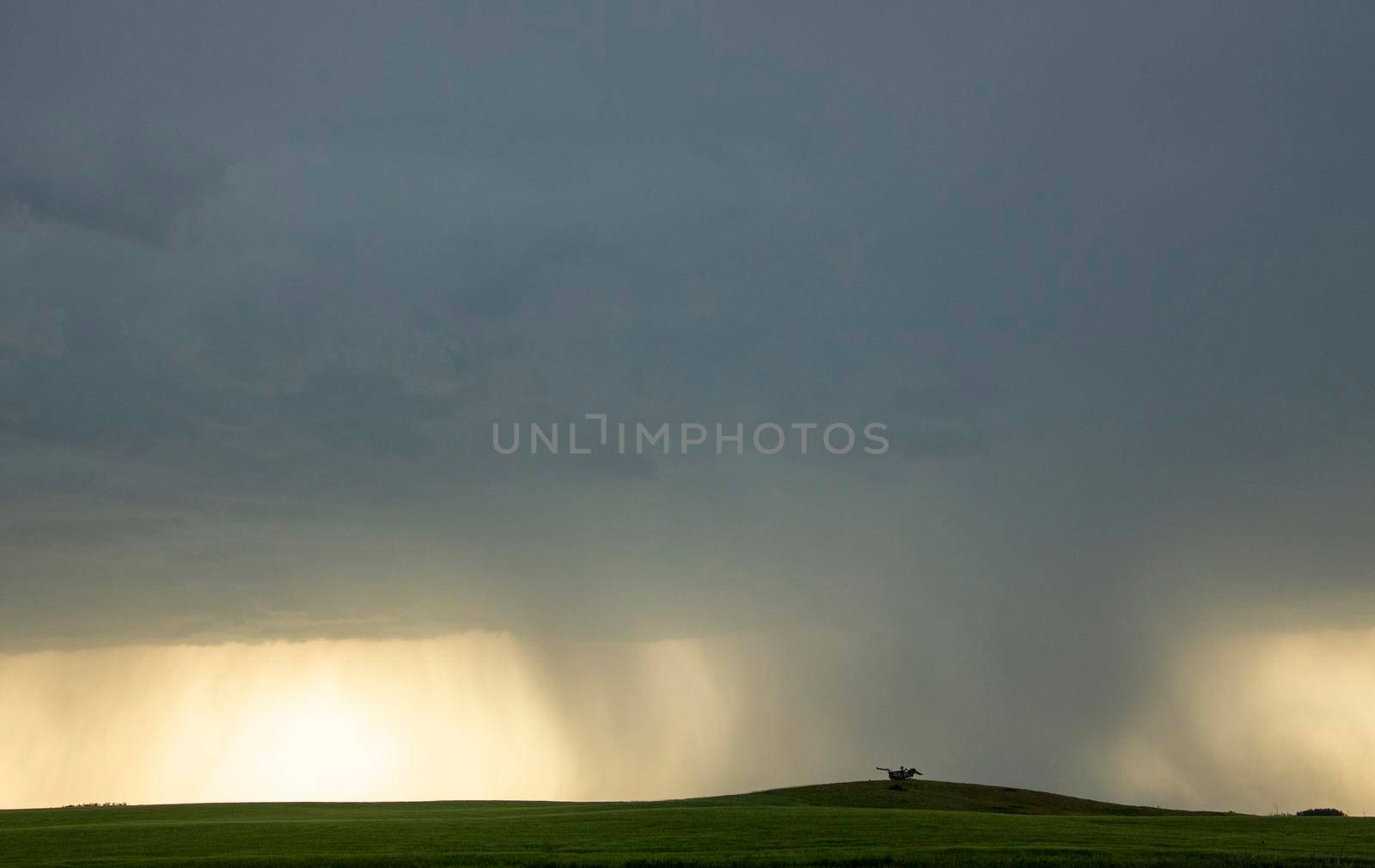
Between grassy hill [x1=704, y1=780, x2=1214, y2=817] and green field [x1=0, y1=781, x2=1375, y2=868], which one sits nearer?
green field [x1=0, y1=781, x2=1375, y2=868]

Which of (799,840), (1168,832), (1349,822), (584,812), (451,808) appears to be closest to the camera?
(799,840)

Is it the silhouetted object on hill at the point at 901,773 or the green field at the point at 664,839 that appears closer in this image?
the green field at the point at 664,839

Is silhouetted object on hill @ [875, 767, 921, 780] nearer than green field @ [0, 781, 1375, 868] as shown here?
No

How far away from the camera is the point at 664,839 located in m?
48.8

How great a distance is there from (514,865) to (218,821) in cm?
3150

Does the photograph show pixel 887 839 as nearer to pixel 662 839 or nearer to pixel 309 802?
pixel 662 839

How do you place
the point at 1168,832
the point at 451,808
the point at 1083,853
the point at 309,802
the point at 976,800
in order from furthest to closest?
the point at 976,800, the point at 309,802, the point at 451,808, the point at 1168,832, the point at 1083,853

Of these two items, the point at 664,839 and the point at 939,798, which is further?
the point at 939,798

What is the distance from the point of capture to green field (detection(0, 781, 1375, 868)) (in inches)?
1624

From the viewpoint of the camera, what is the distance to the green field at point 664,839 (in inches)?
1624

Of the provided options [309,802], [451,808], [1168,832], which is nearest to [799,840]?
[1168,832]

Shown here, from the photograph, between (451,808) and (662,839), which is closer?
(662,839)

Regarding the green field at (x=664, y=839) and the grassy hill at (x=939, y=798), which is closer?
the green field at (x=664, y=839)

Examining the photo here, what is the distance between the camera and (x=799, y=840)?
47.3 m
